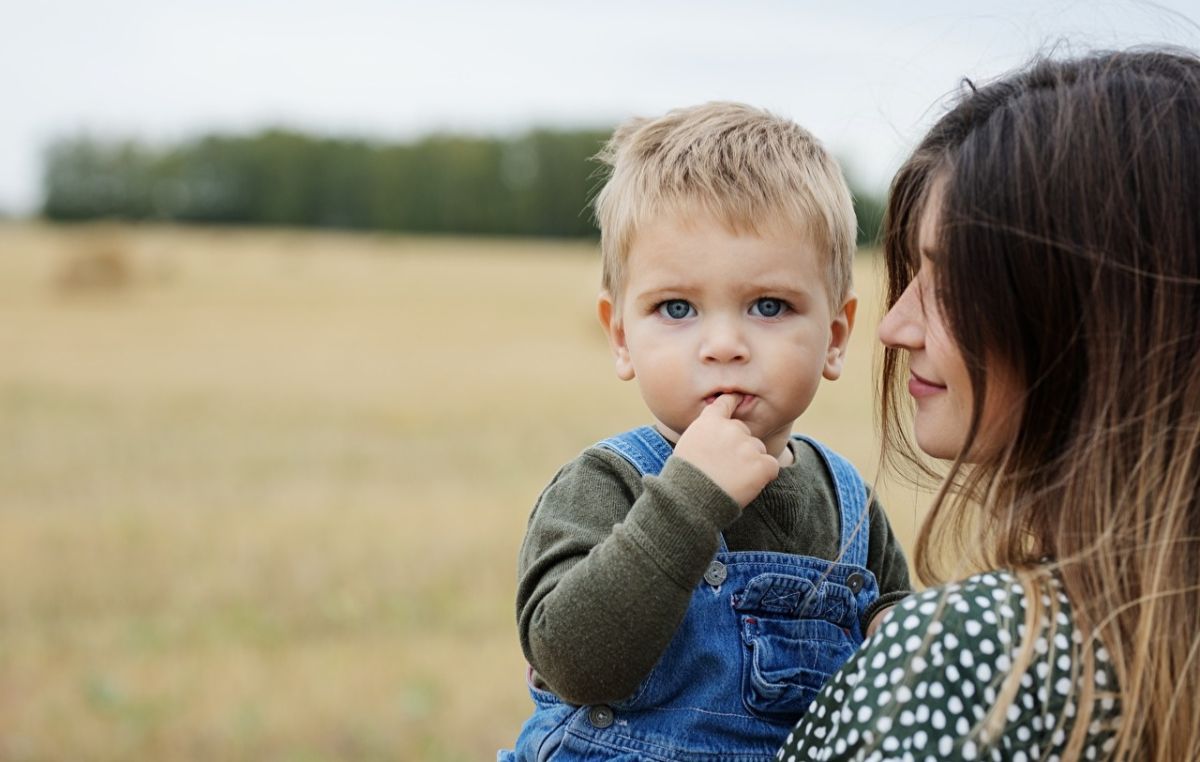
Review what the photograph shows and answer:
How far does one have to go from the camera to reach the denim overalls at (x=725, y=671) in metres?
2.08

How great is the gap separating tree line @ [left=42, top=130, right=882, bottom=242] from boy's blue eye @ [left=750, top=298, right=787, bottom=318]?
49.5m

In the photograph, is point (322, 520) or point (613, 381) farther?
point (613, 381)

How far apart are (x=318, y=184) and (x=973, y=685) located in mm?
56222

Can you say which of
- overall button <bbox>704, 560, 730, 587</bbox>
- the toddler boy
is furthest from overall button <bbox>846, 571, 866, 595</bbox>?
overall button <bbox>704, 560, 730, 587</bbox>

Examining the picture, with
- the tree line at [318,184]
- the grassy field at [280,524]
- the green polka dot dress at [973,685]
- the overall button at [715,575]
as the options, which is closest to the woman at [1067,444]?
the green polka dot dress at [973,685]

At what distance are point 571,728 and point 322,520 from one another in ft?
20.2

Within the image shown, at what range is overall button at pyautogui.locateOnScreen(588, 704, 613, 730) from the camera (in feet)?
6.81

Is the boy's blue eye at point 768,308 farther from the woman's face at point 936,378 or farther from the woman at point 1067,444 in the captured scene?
the woman at point 1067,444

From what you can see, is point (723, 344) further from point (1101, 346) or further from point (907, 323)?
point (1101, 346)

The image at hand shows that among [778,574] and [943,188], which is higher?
[943,188]

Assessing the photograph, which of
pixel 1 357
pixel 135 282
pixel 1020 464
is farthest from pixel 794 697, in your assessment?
pixel 135 282

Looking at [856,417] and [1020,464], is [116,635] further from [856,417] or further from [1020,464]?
[856,417]

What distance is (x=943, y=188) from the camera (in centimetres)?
185

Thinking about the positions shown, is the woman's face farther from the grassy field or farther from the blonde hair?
the grassy field
